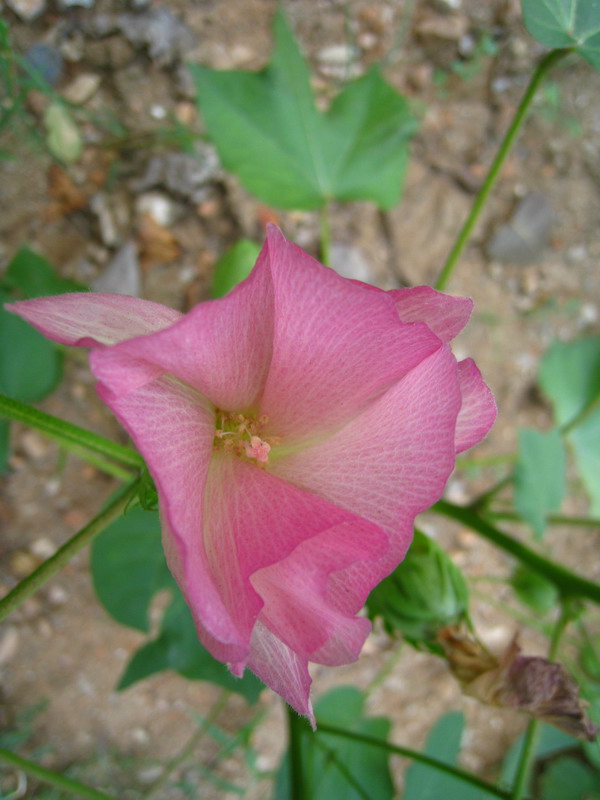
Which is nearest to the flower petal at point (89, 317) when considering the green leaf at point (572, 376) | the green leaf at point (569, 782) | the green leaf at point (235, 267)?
the green leaf at point (235, 267)

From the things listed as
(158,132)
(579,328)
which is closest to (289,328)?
(158,132)

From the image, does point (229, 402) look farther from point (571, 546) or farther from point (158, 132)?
point (571, 546)

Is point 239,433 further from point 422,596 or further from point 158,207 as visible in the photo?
point 158,207

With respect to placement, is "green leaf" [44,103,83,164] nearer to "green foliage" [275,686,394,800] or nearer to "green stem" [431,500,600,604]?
"green stem" [431,500,600,604]

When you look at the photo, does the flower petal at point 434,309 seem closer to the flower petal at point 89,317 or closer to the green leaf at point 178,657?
the flower petal at point 89,317

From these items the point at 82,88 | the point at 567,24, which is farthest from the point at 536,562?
the point at 82,88
